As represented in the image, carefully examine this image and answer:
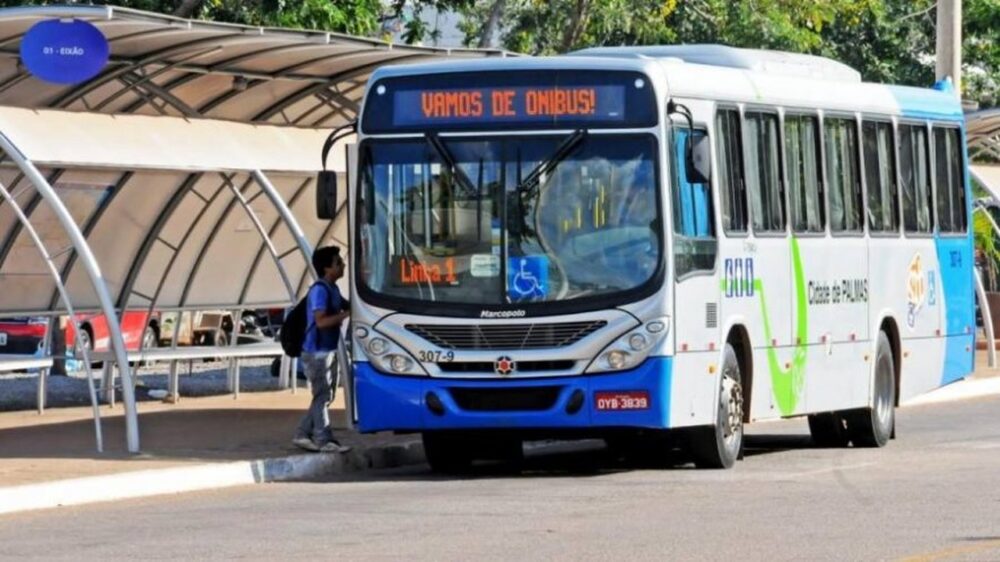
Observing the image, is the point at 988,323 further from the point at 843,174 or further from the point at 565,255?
the point at 565,255

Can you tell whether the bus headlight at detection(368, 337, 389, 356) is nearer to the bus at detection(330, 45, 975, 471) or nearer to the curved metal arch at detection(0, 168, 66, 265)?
the bus at detection(330, 45, 975, 471)

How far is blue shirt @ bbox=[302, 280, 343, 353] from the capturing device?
18828 millimetres

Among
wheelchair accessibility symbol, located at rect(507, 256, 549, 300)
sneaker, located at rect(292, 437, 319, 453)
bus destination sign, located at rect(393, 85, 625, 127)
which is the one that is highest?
bus destination sign, located at rect(393, 85, 625, 127)

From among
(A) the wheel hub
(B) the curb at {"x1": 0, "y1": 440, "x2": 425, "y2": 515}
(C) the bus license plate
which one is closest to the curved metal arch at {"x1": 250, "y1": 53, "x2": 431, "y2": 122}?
(B) the curb at {"x1": 0, "y1": 440, "x2": 425, "y2": 515}

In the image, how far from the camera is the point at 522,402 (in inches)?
673

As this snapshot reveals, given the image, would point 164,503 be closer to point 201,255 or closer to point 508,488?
point 508,488

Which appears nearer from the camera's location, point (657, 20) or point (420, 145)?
point (420, 145)

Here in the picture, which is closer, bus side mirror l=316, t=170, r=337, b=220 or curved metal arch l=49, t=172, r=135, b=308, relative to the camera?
bus side mirror l=316, t=170, r=337, b=220

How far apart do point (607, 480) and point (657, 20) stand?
2148 cm

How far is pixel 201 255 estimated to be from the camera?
26438 mm

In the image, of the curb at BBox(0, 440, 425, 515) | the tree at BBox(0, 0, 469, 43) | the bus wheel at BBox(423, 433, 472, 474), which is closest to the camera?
the curb at BBox(0, 440, 425, 515)

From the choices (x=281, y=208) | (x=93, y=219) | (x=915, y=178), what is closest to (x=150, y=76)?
(x=281, y=208)

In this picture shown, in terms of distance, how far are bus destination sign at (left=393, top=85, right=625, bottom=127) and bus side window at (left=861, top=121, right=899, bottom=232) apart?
4311mm

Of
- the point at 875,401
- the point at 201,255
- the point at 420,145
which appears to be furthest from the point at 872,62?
the point at 420,145
